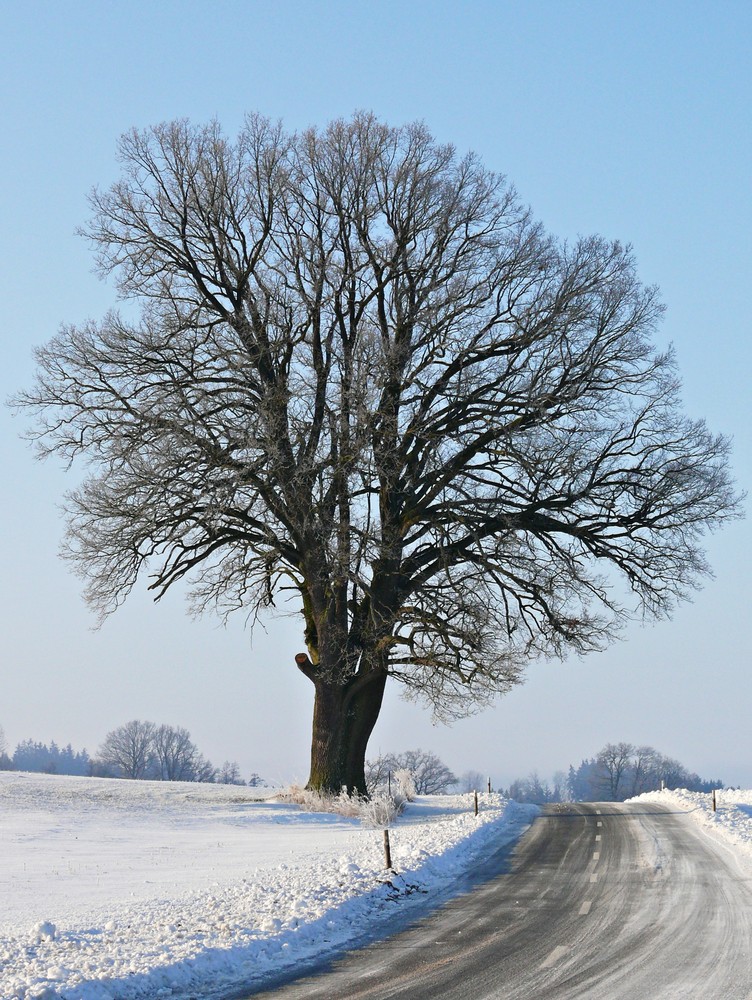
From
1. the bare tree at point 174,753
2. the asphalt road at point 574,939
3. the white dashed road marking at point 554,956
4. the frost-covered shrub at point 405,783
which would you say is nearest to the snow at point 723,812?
the asphalt road at point 574,939

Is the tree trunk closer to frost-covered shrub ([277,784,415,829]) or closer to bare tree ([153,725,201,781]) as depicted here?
frost-covered shrub ([277,784,415,829])

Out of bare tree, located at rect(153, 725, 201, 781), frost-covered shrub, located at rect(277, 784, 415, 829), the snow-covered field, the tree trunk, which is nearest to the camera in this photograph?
the snow-covered field

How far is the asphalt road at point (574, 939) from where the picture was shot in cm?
986

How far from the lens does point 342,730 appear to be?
92.4 ft

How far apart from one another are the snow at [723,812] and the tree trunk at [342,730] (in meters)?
9.00

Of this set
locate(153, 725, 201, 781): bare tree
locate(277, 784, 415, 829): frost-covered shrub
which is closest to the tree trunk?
locate(277, 784, 415, 829): frost-covered shrub

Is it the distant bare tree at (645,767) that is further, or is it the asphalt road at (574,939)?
the distant bare tree at (645,767)

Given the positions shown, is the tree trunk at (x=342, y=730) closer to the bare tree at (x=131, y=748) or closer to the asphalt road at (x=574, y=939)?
the asphalt road at (x=574, y=939)

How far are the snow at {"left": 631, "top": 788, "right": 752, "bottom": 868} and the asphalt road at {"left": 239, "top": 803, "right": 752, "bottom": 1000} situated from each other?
7.06ft

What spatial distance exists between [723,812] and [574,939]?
1894 centimetres

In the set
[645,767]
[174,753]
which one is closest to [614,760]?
[645,767]

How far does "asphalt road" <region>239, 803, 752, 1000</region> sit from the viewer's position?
9.86 meters

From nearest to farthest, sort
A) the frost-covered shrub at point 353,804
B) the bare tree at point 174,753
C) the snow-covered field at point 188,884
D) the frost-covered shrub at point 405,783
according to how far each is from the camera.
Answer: the snow-covered field at point 188,884 < the frost-covered shrub at point 353,804 < the frost-covered shrub at point 405,783 < the bare tree at point 174,753

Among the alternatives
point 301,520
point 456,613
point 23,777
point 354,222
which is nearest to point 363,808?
point 456,613
